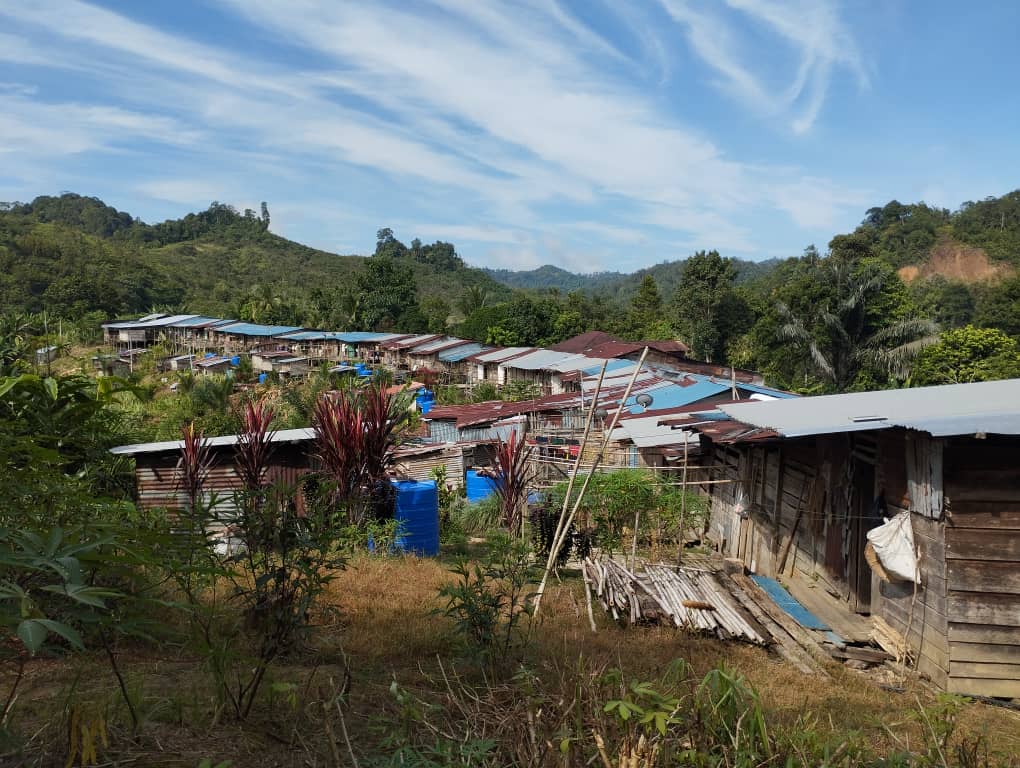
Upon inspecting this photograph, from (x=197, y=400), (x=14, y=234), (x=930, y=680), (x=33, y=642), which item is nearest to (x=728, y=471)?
(x=930, y=680)

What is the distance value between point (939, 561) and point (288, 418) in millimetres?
21102

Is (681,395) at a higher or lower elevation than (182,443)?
higher

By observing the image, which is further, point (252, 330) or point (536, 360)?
point (252, 330)

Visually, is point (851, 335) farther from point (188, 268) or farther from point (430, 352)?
point (188, 268)

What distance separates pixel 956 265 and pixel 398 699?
72.2m

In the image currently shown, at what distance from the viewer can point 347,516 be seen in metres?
9.25

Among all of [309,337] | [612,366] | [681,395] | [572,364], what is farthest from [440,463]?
[309,337]

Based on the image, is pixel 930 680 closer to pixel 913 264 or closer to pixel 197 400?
pixel 197 400

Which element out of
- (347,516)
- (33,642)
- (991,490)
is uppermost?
(33,642)

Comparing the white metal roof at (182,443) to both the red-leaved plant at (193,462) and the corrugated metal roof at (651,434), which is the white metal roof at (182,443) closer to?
the red-leaved plant at (193,462)

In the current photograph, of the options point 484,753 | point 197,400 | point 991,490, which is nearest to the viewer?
point 484,753

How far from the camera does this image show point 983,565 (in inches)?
237

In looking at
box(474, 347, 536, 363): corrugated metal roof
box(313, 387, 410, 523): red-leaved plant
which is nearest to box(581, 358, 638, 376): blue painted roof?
box(474, 347, 536, 363): corrugated metal roof

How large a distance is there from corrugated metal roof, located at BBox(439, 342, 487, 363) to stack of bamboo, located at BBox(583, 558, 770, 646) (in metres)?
26.7
